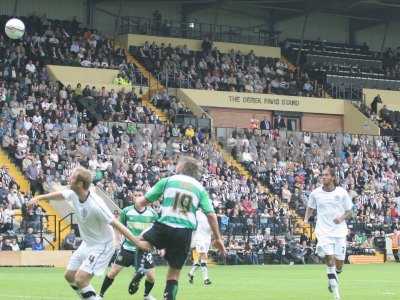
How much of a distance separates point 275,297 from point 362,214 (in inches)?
990

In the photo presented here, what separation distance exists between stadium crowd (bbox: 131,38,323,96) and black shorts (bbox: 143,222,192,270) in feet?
121

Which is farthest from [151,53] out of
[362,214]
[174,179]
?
[174,179]

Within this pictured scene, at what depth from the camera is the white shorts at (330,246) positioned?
20.1m

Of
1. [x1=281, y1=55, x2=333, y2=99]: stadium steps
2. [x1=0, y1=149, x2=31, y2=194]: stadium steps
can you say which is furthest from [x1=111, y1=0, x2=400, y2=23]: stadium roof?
[x1=0, y1=149, x2=31, y2=194]: stadium steps

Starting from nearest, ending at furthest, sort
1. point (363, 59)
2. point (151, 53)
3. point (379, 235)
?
point (379, 235), point (151, 53), point (363, 59)

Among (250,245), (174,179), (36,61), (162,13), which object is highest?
(162,13)

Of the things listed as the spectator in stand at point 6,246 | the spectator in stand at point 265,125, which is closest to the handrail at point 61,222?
the spectator in stand at point 6,246

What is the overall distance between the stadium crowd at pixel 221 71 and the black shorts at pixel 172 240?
36.9 meters

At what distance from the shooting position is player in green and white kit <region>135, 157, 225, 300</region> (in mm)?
14242

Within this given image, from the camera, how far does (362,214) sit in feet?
148

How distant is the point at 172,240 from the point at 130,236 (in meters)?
1.54

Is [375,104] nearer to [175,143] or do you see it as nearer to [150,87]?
[150,87]

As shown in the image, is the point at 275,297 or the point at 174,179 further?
the point at 275,297

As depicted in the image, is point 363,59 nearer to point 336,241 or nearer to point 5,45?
point 5,45
